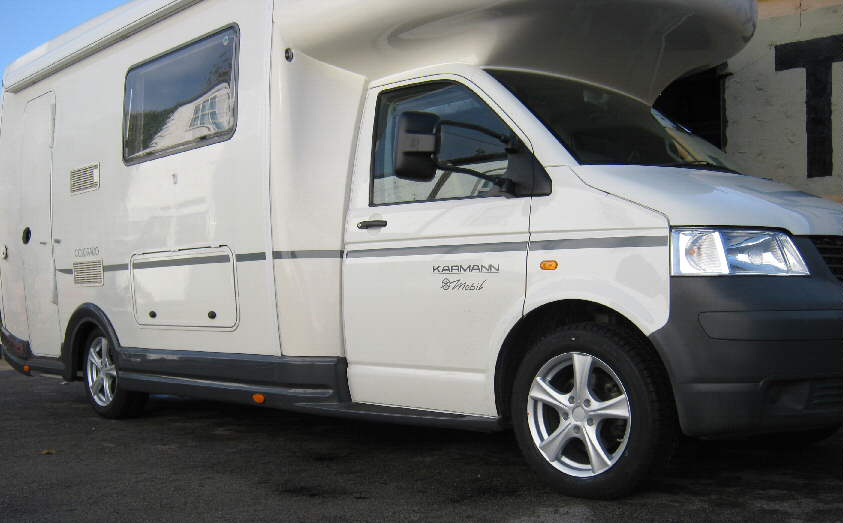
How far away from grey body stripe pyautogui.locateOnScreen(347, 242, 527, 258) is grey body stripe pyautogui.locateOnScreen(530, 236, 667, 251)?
0.39 feet

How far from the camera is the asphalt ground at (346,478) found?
4246 millimetres

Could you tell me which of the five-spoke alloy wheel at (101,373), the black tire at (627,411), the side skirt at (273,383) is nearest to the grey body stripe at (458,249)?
the black tire at (627,411)

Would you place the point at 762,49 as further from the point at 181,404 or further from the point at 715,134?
the point at 181,404

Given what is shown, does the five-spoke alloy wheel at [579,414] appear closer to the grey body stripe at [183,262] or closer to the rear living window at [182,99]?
the grey body stripe at [183,262]

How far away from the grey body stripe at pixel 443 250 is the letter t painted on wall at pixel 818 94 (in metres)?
5.40

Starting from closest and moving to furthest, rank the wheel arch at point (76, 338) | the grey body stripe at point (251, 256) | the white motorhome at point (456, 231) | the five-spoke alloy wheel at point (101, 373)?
the white motorhome at point (456, 231) → the grey body stripe at point (251, 256) → the five-spoke alloy wheel at point (101, 373) → the wheel arch at point (76, 338)

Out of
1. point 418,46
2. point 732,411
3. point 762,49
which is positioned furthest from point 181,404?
point 762,49

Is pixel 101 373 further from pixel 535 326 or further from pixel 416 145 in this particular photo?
pixel 535 326

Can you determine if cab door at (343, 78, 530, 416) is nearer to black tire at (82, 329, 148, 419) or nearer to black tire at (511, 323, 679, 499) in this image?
black tire at (511, 323, 679, 499)

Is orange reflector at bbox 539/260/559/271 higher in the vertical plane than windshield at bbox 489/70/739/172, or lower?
lower

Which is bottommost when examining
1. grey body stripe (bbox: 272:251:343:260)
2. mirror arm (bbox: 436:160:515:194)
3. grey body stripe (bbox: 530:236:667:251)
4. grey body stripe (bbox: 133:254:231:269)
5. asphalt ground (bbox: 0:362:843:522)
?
asphalt ground (bbox: 0:362:843:522)

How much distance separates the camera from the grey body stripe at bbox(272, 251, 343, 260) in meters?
5.42

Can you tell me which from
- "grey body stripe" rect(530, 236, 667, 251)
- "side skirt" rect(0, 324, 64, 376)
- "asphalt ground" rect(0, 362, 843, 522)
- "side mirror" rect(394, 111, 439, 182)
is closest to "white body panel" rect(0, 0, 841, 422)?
"grey body stripe" rect(530, 236, 667, 251)

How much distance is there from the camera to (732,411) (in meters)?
3.90
